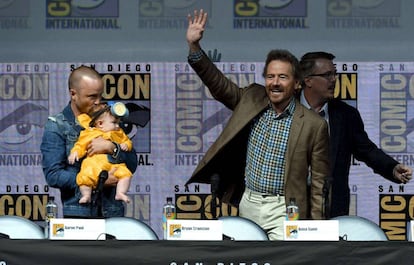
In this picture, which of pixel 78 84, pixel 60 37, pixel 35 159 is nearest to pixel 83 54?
pixel 60 37

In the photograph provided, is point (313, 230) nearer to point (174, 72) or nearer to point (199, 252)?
point (199, 252)

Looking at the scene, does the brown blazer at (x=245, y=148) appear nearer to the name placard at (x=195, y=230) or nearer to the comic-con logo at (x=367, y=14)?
the name placard at (x=195, y=230)

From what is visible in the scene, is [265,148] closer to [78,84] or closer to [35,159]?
[78,84]

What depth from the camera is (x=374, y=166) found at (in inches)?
341

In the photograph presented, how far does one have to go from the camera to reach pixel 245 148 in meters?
7.50

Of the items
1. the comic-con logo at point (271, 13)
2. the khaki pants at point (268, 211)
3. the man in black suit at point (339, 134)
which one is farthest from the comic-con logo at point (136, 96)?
the khaki pants at point (268, 211)

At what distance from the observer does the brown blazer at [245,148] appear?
7.24 metres

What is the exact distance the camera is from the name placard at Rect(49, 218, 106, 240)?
20.5ft

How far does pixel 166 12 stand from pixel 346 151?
65.8 inches

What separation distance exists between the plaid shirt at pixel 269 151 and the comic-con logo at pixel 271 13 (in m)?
1.68

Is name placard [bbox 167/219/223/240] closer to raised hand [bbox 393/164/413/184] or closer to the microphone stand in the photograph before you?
the microphone stand

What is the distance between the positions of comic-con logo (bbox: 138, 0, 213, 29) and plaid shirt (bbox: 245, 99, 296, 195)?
181 cm

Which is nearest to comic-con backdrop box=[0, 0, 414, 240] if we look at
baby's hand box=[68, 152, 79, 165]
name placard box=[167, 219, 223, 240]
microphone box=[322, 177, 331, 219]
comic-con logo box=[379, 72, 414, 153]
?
comic-con logo box=[379, 72, 414, 153]

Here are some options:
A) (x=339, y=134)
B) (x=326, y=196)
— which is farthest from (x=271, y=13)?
(x=326, y=196)
